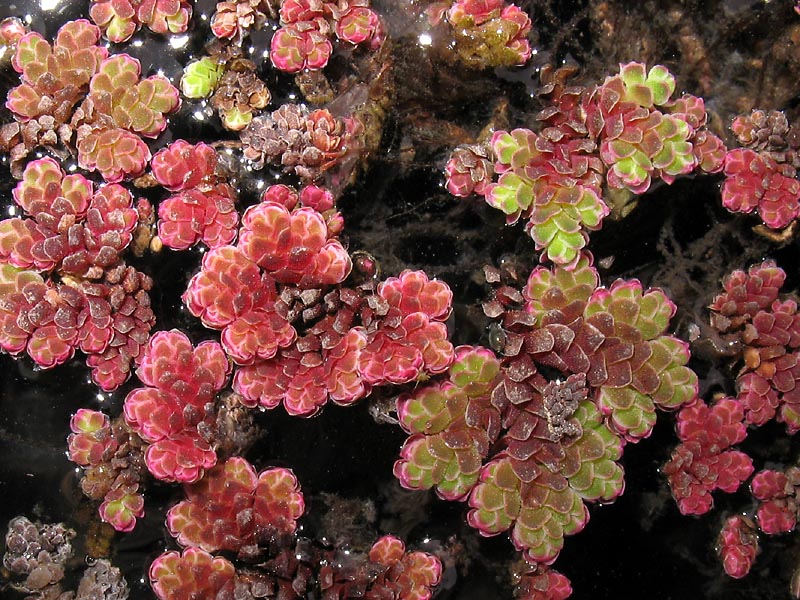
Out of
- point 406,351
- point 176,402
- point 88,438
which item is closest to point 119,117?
point 176,402

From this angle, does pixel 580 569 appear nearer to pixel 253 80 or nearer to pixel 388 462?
pixel 388 462

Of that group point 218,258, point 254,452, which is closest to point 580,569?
point 254,452

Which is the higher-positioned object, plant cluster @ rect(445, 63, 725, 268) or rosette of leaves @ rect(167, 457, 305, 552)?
plant cluster @ rect(445, 63, 725, 268)

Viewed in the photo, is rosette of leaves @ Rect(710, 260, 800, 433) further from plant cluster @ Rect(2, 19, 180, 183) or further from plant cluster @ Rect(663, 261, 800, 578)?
plant cluster @ Rect(2, 19, 180, 183)

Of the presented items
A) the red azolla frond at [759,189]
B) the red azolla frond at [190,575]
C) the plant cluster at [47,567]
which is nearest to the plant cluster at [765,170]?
the red azolla frond at [759,189]

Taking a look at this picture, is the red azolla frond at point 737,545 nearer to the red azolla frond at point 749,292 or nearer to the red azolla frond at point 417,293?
the red azolla frond at point 749,292

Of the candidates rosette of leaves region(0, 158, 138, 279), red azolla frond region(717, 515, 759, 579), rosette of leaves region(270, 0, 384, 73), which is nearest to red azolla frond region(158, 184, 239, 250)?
rosette of leaves region(0, 158, 138, 279)
